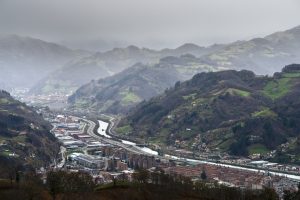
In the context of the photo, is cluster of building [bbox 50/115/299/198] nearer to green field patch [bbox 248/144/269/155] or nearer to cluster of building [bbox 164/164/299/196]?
cluster of building [bbox 164/164/299/196]

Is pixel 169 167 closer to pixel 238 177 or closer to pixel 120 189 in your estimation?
pixel 238 177

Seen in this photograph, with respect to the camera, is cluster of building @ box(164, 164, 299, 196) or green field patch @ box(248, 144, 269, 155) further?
green field patch @ box(248, 144, 269, 155)

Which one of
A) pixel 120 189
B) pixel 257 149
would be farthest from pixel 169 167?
pixel 120 189

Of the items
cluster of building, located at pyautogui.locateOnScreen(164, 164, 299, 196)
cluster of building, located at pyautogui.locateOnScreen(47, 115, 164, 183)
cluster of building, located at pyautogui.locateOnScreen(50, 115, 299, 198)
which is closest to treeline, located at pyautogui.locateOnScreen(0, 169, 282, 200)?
cluster of building, located at pyautogui.locateOnScreen(50, 115, 299, 198)

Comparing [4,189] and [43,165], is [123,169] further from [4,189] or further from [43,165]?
[4,189]

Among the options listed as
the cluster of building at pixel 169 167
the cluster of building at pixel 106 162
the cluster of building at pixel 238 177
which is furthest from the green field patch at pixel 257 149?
the cluster of building at pixel 106 162

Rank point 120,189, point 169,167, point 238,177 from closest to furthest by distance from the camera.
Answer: point 120,189 < point 238,177 < point 169,167
